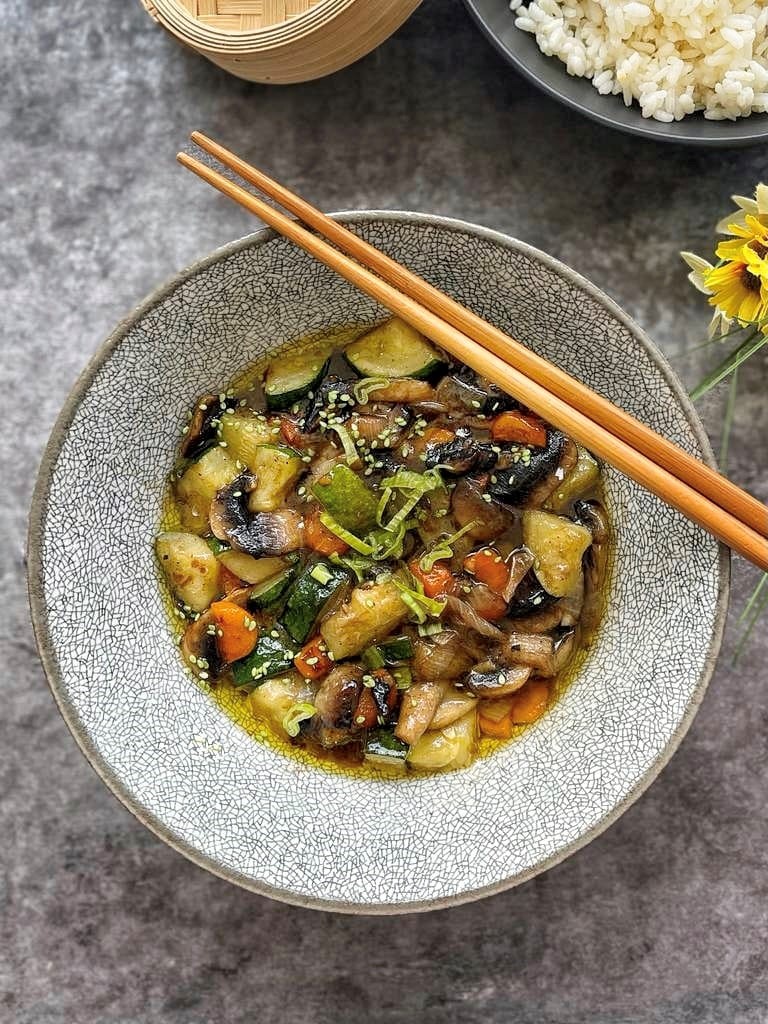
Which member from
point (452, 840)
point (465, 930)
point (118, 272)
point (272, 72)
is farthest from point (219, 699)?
point (272, 72)

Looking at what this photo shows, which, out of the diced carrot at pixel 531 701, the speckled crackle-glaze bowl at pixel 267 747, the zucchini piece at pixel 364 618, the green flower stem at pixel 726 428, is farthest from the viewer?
the green flower stem at pixel 726 428

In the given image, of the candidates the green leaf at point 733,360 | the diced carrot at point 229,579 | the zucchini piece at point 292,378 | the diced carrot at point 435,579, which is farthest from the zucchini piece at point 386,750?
the green leaf at point 733,360

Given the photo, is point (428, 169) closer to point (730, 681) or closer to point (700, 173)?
point (700, 173)

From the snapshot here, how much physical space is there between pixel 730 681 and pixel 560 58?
60.5 inches

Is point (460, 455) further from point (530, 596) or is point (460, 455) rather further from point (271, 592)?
point (271, 592)

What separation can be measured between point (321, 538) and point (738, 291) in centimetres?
103

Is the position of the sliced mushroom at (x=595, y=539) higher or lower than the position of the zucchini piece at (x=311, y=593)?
higher

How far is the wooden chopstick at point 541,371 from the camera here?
186cm

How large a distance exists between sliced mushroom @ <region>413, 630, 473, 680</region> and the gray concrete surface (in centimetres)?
68

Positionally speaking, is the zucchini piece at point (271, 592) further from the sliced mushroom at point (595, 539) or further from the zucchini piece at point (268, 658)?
the sliced mushroom at point (595, 539)

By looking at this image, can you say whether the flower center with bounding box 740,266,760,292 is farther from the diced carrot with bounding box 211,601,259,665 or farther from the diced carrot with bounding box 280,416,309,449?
the diced carrot with bounding box 211,601,259,665

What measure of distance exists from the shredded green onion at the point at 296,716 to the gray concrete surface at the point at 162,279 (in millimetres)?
590

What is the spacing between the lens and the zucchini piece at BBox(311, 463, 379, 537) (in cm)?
204

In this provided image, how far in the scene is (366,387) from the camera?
2.12 metres
